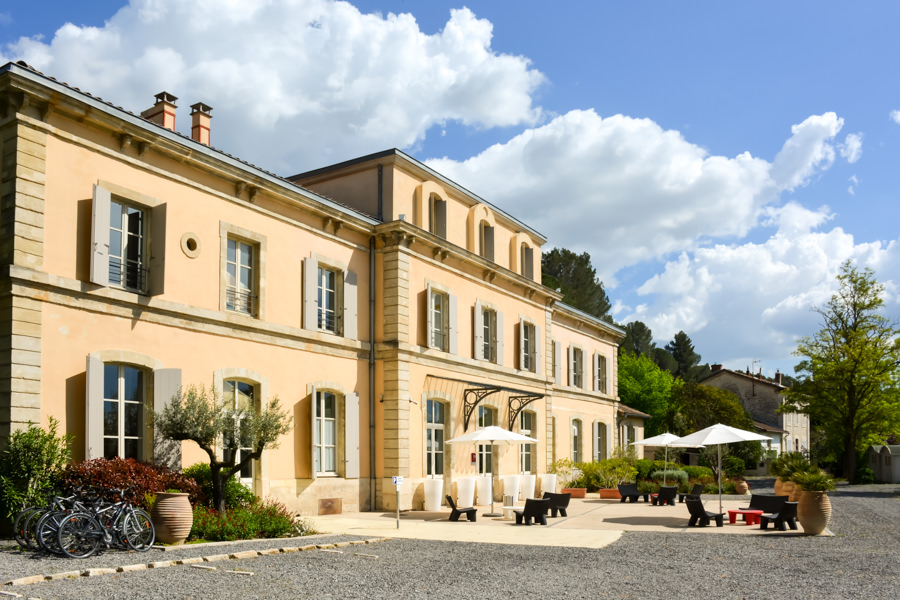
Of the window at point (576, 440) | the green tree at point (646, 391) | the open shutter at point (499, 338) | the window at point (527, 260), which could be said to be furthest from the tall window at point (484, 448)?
the green tree at point (646, 391)

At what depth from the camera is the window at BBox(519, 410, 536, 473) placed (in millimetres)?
25984

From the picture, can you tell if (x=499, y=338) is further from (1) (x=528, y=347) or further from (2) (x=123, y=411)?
(2) (x=123, y=411)

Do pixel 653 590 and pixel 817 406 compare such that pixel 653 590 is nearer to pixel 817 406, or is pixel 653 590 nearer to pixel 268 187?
pixel 268 187

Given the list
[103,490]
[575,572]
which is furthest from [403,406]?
[575,572]

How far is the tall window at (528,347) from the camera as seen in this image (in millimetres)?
26783

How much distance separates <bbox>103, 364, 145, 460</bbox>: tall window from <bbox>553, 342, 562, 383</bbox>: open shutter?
1805 centimetres

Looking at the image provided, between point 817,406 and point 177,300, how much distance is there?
34775 millimetres

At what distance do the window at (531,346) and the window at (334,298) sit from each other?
8.51 m

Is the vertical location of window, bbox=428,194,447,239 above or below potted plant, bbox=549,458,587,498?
above

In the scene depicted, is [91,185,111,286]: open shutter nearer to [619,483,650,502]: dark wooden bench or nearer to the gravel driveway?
the gravel driveway

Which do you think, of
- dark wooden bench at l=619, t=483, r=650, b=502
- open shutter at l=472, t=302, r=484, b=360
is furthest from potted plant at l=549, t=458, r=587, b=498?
open shutter at l=472, t=302, r=484, b=360

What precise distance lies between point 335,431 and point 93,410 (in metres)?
6.73

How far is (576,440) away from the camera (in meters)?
31.2

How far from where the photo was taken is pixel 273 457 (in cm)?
1642
